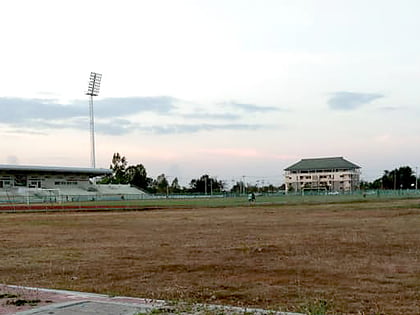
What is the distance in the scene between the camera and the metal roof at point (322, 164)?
514ft

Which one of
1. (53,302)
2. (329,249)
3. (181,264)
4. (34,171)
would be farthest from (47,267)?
(34,171)

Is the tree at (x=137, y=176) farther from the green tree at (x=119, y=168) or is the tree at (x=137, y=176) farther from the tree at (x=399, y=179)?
the tree at (x=399, y=179)

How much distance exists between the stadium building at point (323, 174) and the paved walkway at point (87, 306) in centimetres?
14550

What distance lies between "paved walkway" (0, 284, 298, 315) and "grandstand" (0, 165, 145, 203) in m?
72.5

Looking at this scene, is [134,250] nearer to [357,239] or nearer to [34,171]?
[357,239]

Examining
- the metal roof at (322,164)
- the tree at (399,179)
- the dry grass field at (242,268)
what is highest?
the metal roof at (322,164)

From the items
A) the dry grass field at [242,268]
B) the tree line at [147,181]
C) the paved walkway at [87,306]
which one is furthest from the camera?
the tree line at [147,181]

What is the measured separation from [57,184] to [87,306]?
9650 centimetres

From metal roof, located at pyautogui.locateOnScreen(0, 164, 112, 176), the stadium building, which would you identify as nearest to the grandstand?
metal roof, located at pyautogui.locateOnScreen(0, 164, 112, 176)

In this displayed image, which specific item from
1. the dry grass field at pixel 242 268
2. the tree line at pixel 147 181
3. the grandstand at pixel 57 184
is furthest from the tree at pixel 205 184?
the dry grass field at pixel 242 268

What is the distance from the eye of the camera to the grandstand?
86.6 meters

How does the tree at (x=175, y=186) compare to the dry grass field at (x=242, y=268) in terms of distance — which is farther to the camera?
the tree at (x=175, y=186)

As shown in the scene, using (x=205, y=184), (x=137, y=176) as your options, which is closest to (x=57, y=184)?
(x=137, y=176)

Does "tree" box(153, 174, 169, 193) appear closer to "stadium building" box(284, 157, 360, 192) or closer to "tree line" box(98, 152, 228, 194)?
"tree line" box(98, 152, 228, 194)
